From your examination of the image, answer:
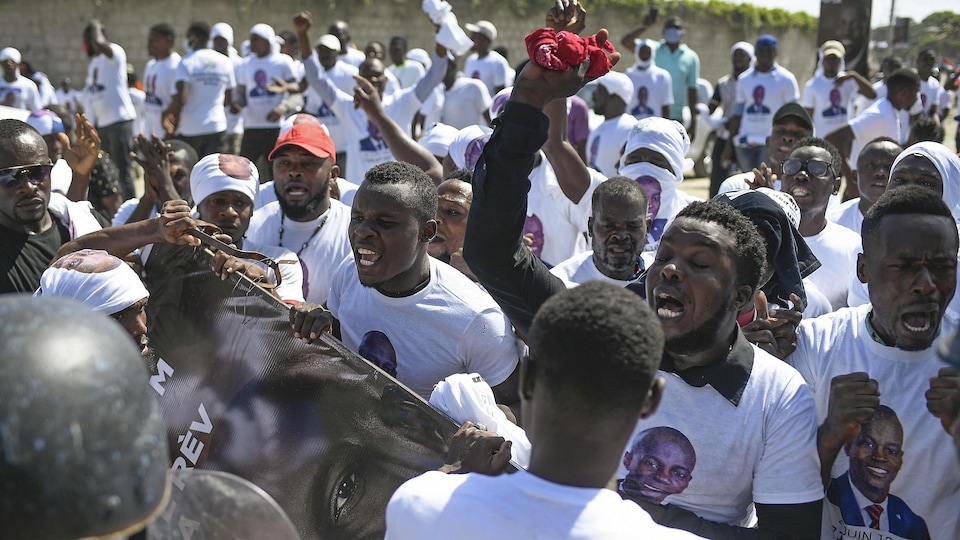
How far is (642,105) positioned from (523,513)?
36.8 feet

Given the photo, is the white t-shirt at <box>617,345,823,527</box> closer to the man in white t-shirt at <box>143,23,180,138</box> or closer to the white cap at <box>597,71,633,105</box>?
the white cap at <box>597,71,633,105</box>

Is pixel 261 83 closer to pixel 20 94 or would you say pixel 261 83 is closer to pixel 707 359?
pixel 20 94

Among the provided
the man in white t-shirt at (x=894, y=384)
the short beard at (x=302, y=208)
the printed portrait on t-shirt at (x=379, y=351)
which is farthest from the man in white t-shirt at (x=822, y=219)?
the short beard at (x=302, y=208)

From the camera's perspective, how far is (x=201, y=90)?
1113cm

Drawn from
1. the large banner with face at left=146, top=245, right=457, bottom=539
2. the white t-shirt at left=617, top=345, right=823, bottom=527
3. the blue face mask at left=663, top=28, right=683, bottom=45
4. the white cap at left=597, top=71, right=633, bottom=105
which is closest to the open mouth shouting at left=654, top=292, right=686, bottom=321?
the white t-shirt at left=617, top=345, right=823, bottom=527

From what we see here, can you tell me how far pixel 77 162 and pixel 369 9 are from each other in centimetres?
1773

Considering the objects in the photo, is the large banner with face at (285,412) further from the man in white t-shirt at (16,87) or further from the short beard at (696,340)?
the man in white t-shirt at (16,87)

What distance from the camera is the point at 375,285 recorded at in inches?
145

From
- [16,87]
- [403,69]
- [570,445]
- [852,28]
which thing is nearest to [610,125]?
[403,69]

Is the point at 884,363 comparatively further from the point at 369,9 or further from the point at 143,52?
the point at 369,9

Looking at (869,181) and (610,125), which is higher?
(869,181)

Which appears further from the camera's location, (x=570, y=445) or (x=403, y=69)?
(x=403, y=69)

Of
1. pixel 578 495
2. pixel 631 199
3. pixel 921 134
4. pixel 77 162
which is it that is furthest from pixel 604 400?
pixel 921 134

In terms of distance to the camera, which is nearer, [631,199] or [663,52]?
[631,199]
